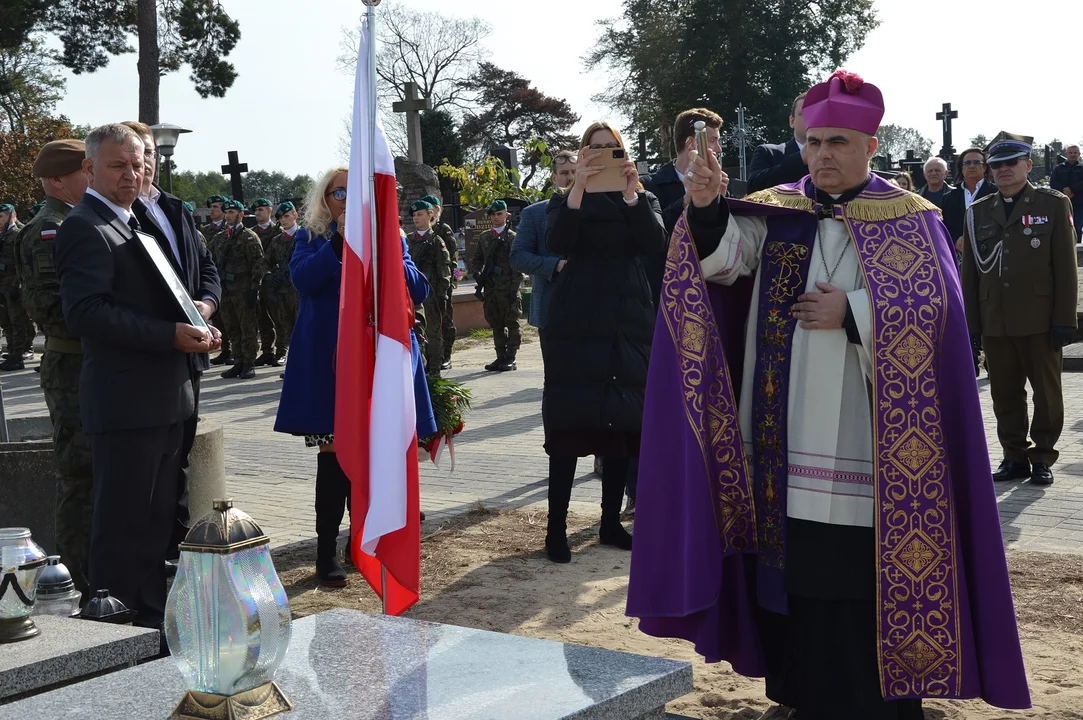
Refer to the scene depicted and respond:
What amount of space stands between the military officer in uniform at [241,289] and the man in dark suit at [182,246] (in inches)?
410

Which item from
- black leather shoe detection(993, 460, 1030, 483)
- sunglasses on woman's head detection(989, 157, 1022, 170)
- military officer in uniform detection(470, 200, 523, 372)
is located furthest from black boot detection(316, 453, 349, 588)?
military officer in uniform detection(470, 200, 523, 372)

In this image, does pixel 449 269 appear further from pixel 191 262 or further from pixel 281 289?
pixel 191 262

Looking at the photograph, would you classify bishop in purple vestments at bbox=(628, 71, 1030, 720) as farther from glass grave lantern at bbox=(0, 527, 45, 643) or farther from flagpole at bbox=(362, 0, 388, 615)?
glass grave lantern at bbox=(0, 527, 45, 643)

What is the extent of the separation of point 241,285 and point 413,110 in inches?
470

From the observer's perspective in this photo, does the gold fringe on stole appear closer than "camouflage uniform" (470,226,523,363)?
Yes

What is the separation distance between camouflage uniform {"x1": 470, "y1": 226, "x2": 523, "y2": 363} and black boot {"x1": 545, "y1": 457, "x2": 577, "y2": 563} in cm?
915

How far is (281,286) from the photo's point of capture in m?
16.0

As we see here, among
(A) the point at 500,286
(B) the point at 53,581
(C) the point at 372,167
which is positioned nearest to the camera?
(B) the point at 53,581

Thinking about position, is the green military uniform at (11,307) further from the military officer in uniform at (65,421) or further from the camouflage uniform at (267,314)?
the military officer in uniform at (65,421)

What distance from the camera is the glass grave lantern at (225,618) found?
99.0 inches

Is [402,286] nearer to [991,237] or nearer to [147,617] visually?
[147,617]

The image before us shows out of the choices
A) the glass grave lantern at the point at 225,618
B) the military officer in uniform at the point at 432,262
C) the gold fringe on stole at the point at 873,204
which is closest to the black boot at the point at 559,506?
the gold fringe on stole at the point at 873,204

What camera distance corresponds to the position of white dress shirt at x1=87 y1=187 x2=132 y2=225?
15.7 feet

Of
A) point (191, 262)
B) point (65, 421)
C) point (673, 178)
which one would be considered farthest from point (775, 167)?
point (65, 421)
